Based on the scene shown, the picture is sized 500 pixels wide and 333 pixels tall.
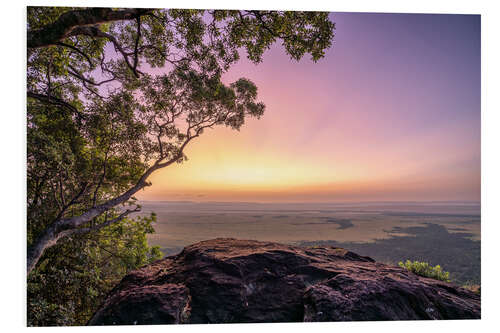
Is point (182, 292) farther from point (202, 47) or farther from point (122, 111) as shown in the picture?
point (202, 47)

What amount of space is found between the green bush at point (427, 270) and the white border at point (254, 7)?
41.4 inches

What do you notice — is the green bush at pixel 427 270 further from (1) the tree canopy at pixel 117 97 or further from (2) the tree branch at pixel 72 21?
(2) the tree branch at pixel 72 21

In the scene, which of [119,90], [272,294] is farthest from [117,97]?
[272,294]

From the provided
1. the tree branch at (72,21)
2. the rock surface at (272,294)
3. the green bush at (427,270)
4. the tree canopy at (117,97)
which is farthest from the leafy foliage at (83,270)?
the green bush at (427,270)

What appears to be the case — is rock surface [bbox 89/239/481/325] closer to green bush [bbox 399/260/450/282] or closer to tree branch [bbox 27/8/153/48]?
green bush [bbox 399/260/450/282]

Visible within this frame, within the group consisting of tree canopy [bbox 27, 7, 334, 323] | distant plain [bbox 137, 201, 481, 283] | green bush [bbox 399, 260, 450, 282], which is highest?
tree canopy [bbox 27, 7, 334, 323]

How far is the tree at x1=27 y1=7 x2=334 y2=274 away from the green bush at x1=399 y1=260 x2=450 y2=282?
226 inches

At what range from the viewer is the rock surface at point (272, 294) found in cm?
281

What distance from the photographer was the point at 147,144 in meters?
5.36

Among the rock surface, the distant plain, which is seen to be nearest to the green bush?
the distant plain

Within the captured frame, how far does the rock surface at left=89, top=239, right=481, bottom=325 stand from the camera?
2.81 metres

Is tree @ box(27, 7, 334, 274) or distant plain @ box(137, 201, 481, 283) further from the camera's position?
distant plain @ box(137, 201, 481, 283)

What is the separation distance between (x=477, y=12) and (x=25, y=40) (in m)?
8.37

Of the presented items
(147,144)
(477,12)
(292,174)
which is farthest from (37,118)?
(477,12)
